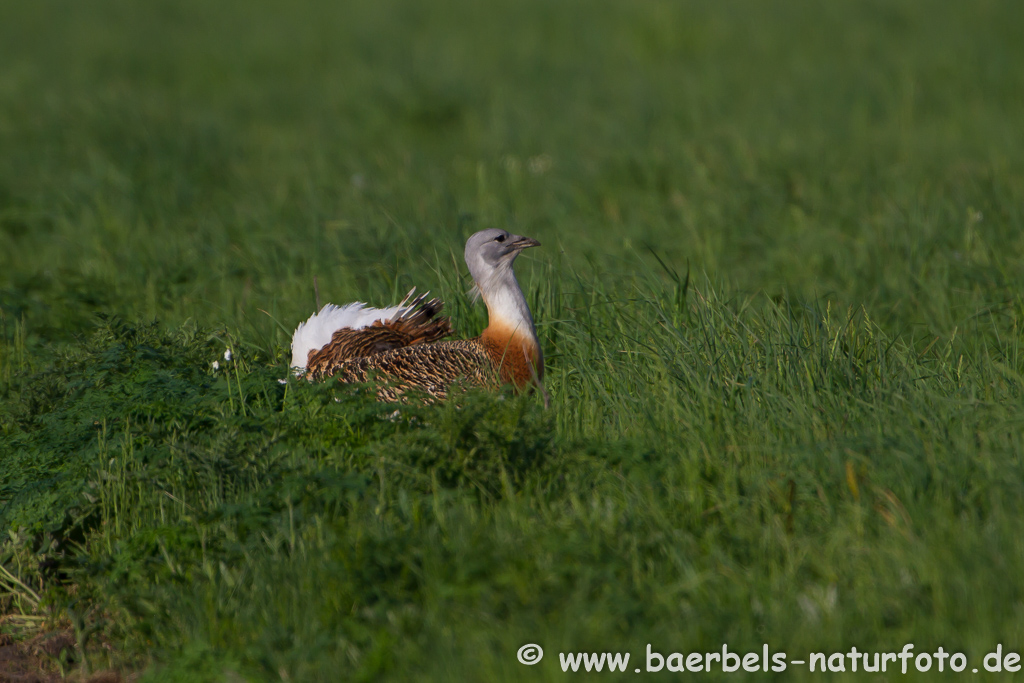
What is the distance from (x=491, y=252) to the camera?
4305 mm

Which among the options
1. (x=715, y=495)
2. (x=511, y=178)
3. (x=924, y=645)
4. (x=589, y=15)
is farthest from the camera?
(x=589, y=15)

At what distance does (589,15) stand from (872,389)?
33.2 ft

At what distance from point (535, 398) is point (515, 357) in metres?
0.35

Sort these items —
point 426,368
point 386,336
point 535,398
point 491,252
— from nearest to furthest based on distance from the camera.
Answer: point 535,398 < point 426,368 < point 491,252 < point 386,336

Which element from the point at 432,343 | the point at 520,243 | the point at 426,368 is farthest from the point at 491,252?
the point at 426,368

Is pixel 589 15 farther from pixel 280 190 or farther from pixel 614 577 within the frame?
pixel 614 577

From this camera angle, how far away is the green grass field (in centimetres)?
265

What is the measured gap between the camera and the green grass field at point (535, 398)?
2.65 meters

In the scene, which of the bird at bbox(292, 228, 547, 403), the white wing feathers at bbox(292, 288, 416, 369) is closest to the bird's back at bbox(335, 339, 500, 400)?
the bird at bbox(292, 228, 547, 403)

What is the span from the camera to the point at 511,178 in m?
7.29

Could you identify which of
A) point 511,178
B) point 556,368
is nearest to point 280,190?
point 511,178

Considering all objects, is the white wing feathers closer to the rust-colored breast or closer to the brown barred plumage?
the brown barred plumage

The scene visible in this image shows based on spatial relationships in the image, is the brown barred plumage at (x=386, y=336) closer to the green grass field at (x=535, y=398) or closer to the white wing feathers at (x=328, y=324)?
the white wing feathers at (x=328, y=324)

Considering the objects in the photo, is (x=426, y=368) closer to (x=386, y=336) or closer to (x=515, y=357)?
(x=515, y=357)
